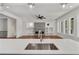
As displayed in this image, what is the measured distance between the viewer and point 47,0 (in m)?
1.53

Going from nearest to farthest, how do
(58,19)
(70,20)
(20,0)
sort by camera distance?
1. (20,0)
2. (58,19)
3. (70,20)

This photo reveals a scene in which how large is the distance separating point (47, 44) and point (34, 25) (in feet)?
3.25

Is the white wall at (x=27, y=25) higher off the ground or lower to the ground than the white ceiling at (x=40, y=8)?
lower

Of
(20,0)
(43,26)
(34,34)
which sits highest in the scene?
(20,0)

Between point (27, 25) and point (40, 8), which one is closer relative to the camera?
point (40, 8)

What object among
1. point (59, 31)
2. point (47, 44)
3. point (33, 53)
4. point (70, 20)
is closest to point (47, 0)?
point (33, 53)

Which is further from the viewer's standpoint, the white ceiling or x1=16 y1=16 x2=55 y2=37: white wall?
x1=16 y1=16 x2=55 y2=37: white wall

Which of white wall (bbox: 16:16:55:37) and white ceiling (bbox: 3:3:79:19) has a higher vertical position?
white ceiling (bbox: 3:3:79:19)

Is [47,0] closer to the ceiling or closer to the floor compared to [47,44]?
closer to the ceiling

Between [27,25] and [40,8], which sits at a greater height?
[40,8]

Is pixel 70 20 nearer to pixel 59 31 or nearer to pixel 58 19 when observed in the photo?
pixel 58 19

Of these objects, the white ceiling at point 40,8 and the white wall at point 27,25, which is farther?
the white wall at point 27,25

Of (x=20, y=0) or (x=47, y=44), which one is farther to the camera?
(x=47, y=44)

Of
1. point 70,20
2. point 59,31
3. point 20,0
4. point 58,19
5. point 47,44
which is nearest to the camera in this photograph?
point 20,0
